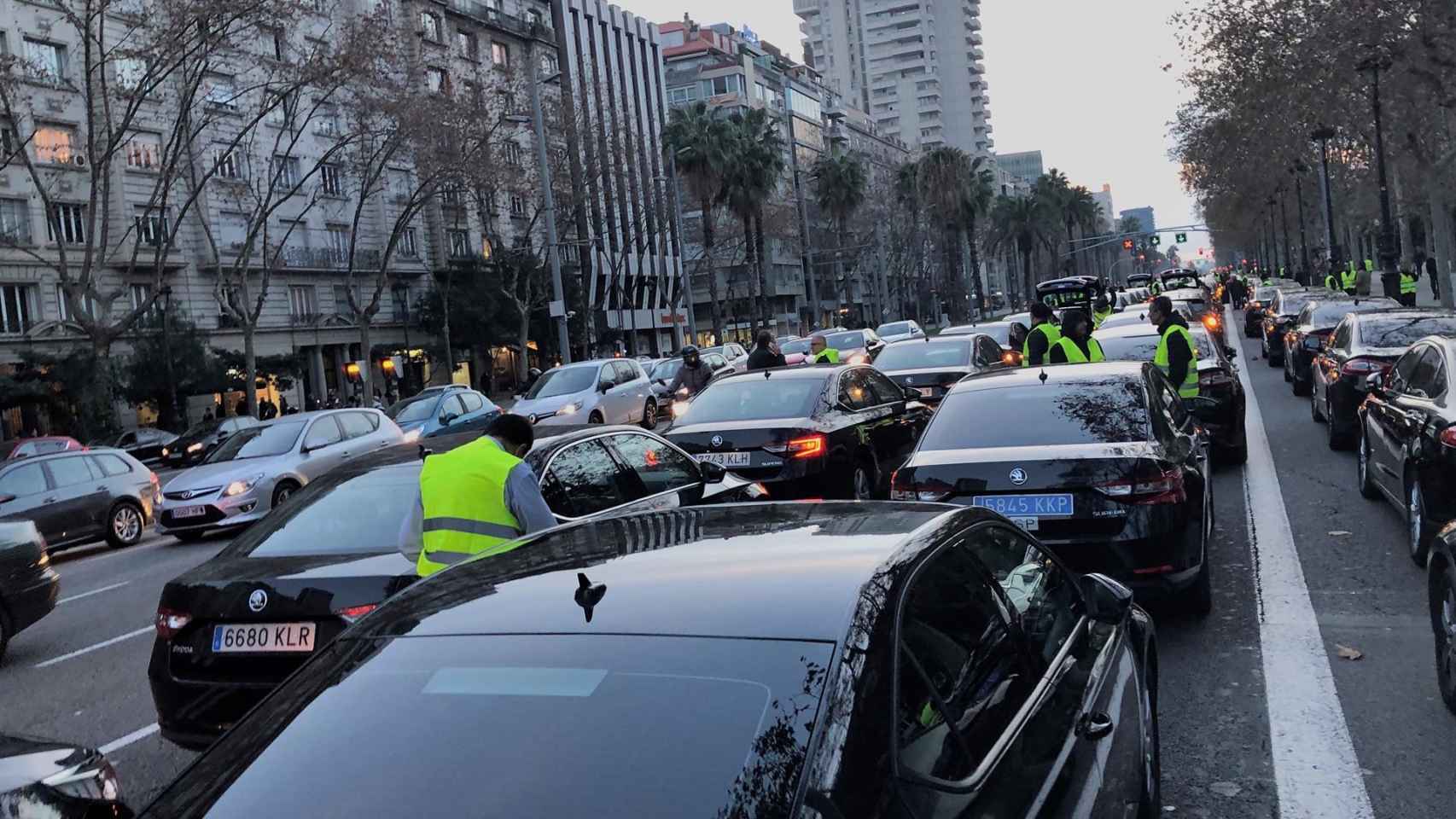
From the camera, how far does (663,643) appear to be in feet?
7.79

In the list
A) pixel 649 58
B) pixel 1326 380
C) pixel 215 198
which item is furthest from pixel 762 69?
pixel 1326 380

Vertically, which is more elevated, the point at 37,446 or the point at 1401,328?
the point at 1401,328

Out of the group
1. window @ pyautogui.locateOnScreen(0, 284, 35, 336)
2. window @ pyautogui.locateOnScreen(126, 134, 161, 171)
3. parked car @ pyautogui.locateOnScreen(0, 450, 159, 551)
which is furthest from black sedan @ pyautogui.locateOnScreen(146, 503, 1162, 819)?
window @ pyautogui.locateOnScreen(126, 134, 161, 171)

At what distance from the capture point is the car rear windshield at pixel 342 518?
19.3 feet

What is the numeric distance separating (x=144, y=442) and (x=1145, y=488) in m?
36.4

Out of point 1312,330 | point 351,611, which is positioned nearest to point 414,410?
point 1312,330

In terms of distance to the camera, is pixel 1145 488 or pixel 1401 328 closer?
pixel 1145 488

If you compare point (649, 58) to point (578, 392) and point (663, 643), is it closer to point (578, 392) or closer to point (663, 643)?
point (578, 392)

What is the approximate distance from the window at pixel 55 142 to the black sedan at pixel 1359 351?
37.9 metres

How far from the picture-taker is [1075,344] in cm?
1213

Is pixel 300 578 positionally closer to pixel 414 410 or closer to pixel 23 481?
pixel 23 481

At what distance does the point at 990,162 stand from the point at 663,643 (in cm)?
17480

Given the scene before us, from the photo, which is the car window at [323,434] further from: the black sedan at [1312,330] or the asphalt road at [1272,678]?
the black sedan at [1312,330]

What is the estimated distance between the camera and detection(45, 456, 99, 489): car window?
16.2 meters
